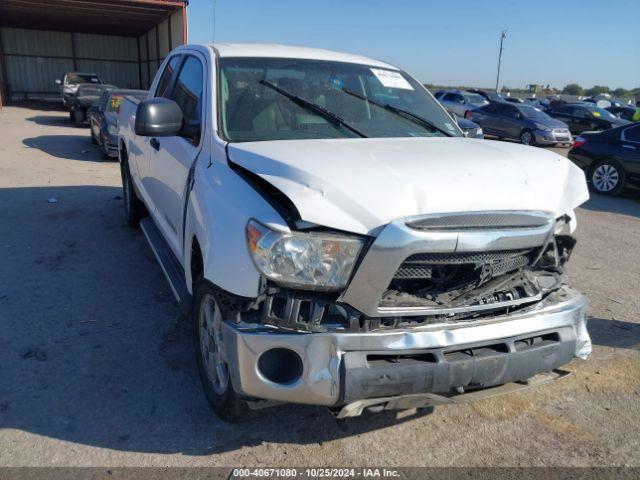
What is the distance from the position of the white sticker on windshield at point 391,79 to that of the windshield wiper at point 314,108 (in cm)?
76

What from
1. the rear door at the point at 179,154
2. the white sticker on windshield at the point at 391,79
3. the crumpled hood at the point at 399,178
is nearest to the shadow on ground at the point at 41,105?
the rear door at the point at 179,154

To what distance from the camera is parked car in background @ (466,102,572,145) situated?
18.2 m

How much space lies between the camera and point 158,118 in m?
3.33

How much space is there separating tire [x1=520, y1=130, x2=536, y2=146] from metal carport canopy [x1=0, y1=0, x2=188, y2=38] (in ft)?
45.4

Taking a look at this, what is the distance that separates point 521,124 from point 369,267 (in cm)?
1812

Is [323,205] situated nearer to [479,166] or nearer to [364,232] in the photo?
[364,232]

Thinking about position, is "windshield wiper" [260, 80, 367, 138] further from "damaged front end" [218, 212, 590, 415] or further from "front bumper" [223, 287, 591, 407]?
"front bumper" [223, 287, 591, 407]

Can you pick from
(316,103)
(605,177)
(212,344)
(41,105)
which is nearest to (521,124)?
(605,177)

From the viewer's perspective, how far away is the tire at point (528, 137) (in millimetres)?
18314

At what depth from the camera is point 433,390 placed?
2.41 m

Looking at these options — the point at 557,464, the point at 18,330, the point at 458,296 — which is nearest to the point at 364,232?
the point at 458,296

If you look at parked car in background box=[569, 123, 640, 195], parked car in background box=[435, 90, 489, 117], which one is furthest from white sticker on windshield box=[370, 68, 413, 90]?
parked car in background box=[435, 90, 489, 117]

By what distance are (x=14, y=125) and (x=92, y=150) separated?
8191 mm

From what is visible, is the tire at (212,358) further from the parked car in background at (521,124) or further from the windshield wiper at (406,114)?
the parked car in background at (521,124)
